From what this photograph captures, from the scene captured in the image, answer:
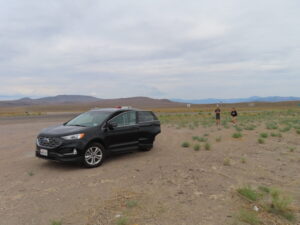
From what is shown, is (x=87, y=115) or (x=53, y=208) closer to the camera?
(x=53, y=208)

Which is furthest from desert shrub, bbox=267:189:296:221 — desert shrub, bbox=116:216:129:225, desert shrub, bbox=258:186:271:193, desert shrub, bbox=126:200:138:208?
desert shrub, bbox=116:216:129:225

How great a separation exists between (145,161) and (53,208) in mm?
3603

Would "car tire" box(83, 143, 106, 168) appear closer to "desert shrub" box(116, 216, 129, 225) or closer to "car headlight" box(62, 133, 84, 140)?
"car headlight" box(62, 133, 84, 140)

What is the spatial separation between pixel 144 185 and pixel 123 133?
2.67 m

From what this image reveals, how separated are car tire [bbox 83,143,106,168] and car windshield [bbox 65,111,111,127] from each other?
2.18 ft

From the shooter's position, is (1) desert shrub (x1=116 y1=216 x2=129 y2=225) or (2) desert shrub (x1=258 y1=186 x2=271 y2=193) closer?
(1) desert shrub (x1=116 y1=216 x2=129 y2=225)

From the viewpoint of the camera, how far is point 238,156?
8.24 m

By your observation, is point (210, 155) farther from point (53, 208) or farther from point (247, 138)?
point (53, 208)

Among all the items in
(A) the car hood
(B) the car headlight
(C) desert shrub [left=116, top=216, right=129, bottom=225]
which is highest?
(A) the car hood

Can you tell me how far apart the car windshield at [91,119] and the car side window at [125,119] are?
328 mm

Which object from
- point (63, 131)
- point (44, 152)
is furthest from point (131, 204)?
point (44, 152)

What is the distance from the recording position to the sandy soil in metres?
4.12

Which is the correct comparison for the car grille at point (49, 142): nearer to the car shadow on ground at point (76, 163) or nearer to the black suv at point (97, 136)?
the black suv at point (97, 136)

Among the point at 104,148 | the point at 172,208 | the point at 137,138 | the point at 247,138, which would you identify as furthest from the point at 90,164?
the point at 247,138
